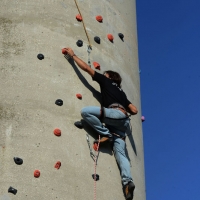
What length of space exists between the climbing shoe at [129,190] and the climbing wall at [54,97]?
85mm

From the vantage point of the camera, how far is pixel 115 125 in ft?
35.4

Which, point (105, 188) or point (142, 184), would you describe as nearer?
point (105, 188)

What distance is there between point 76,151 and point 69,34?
2.15 metres

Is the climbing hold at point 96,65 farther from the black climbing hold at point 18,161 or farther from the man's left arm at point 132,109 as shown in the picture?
the black climbing hold at point 18,161

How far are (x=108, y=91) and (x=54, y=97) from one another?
91 centimetres

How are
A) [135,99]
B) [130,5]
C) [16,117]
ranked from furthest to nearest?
[130,5]
[135,99]
[16,117]

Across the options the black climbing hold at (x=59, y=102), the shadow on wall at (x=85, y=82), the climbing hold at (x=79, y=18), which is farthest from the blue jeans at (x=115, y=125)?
the climbing hold at (x=79, y=18)

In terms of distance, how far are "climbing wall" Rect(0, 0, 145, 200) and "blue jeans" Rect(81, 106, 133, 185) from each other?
115mm

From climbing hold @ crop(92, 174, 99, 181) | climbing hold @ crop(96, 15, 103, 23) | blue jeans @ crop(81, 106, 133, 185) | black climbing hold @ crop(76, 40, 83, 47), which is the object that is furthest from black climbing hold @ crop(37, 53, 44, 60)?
climbing hold @ crop(92, 174, 99, 181)

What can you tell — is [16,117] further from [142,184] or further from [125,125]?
[142,184]

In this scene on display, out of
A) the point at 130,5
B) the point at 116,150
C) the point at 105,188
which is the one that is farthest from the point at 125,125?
the point at 130,5

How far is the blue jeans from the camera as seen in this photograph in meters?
10.5

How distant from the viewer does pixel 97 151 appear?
1047 centimetres

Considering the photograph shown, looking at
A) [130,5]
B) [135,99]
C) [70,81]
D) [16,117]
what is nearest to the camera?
[16,117]
